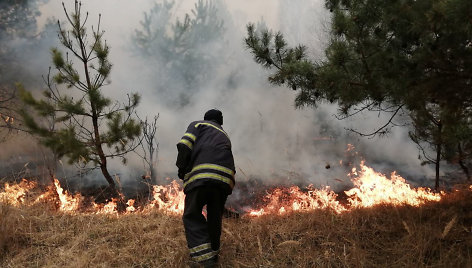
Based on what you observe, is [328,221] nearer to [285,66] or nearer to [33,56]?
[285,66]

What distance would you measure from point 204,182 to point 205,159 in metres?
0.25

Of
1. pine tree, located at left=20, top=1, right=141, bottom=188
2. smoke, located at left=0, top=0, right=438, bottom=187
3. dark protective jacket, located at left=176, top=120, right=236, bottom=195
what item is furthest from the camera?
smoke, located at left=0, top=0, right=438, bottom=187

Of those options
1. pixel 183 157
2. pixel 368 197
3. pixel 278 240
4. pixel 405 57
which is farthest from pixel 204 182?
pixel 368 197

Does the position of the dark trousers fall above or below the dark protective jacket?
below

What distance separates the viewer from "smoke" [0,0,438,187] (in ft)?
36.4

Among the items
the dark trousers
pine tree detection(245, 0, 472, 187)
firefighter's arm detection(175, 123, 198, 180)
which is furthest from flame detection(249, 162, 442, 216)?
firefighter's arm detection(175, 123, 198, 180)

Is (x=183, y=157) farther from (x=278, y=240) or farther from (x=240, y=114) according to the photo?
(x=240, y=114)

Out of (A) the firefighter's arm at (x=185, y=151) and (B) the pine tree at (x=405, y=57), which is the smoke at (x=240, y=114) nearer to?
(A) the firefighter's arm at (x=185, y=151)

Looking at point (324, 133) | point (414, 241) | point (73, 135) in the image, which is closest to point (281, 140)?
point (324, 133)

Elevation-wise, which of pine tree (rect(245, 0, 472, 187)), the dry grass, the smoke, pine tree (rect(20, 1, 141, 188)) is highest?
the smoke

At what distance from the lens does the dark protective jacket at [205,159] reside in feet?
11.3

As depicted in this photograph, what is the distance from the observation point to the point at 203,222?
3.49 m

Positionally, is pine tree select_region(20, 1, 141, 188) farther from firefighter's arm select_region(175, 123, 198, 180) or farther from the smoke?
the smoke

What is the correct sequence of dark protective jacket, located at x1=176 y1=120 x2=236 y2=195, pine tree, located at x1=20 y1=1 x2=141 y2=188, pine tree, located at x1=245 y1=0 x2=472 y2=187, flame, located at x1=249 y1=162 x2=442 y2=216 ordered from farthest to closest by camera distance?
pine tree, located at x1=20 y1=1 x2=141 y2=188
flame, located at x1=249 y1=162 x2=442 y2=216
dark protective jacket, located at x1=176 y1=120 x2=236 y2=195
pine tree, located at x1=245 y1=0 x2=472 y2=187
